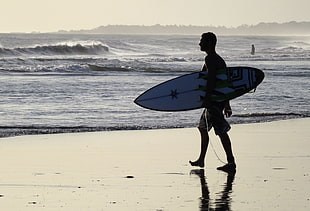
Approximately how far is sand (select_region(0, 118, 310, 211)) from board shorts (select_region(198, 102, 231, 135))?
1.41 feet

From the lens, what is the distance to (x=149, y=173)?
8.50 m

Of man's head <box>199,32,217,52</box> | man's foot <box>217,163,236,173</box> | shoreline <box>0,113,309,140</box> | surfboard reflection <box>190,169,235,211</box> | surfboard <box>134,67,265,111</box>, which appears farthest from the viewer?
shoreline <box>0,113,309,140</box>

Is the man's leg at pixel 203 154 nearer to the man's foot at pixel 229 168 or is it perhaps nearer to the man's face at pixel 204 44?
the man's foot at pixel 229 168

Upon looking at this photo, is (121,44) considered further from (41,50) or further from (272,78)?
(272,78)

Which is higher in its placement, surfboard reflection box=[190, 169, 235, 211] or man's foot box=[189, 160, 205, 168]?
surfboard reflection box=[190, 169, 235, 211]

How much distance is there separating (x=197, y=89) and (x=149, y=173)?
1.41m

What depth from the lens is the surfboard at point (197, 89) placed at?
30.2 ft

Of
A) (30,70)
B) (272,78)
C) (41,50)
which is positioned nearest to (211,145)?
(272,78)

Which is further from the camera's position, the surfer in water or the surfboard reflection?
the surfer in water

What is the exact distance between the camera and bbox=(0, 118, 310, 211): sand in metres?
6.97

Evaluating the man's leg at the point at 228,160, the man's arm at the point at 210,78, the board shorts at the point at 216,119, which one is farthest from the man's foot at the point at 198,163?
the man's arm at the point at 210,78

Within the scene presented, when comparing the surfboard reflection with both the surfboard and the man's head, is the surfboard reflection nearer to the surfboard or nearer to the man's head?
the surfboard

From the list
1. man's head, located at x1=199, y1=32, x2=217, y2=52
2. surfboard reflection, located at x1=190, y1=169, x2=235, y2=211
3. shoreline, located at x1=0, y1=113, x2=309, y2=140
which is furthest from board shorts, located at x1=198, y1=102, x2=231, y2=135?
shoreline, located at x1=0, y1=113, x2=309, y2=140

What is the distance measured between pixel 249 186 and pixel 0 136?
5.14 m
